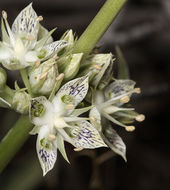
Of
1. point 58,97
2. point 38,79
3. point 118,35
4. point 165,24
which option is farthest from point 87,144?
point 165,24

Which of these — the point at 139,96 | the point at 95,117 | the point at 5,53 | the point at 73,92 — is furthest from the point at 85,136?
the point at 139,96

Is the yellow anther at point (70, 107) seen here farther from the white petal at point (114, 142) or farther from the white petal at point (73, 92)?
the white petal at point (114, 142)

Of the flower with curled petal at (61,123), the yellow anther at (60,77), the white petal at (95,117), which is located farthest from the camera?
the white petal at (95,117)

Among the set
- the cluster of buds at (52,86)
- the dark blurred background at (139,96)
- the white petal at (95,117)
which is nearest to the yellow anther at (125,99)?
the cluster of buds at (52,86)

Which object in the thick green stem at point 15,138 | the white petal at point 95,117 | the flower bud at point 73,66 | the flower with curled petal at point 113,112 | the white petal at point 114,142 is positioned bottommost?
the white petal at point 114,142

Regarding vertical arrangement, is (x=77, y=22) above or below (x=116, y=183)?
above

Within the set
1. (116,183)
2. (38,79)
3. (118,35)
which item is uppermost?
(38,79)

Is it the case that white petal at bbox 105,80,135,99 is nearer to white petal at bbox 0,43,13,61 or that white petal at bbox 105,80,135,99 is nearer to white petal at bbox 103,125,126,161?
white petal at bbox 103,125,126,161

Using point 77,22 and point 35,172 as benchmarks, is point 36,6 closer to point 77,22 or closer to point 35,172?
point 77,22
